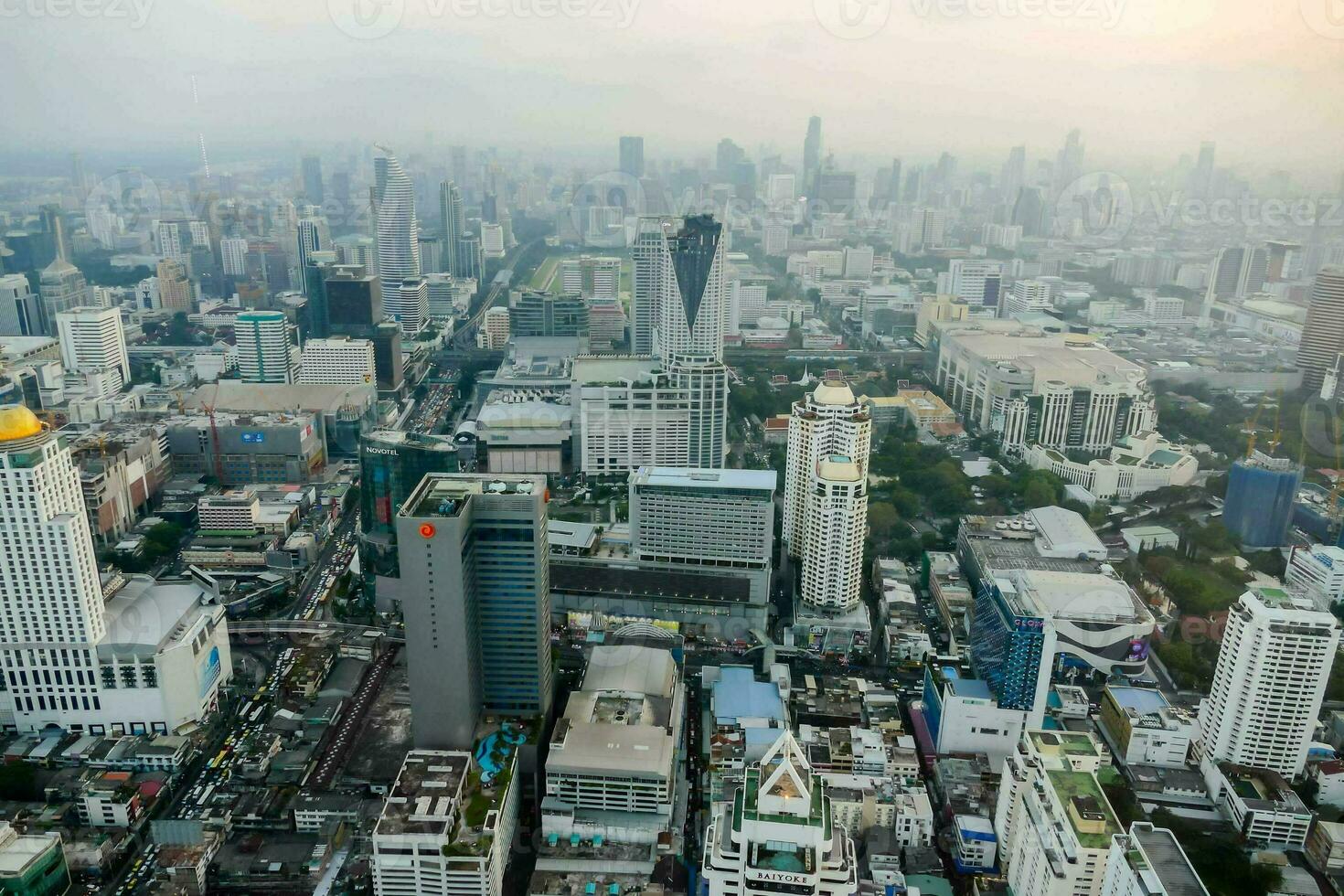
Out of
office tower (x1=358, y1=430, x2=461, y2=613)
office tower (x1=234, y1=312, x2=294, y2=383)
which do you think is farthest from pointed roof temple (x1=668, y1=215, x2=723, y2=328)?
office tower (x1=234, y1=312, x2=294, y2=383)

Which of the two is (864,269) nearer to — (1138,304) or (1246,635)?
(1138,304)

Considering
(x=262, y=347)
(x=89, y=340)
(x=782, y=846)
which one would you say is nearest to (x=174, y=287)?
(x=89, y=340)

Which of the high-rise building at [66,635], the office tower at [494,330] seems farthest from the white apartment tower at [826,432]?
the office tower at [494,330]

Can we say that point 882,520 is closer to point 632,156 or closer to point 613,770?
point 613,770

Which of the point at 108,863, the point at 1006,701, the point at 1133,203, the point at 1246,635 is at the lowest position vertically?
the point at 108,863

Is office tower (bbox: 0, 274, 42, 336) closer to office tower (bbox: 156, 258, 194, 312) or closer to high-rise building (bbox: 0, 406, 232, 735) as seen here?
office tower (bbox: 156, 258, 194, 312)

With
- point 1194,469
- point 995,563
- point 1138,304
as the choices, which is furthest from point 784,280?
point 995,563

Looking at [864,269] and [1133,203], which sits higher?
[1133,203]
